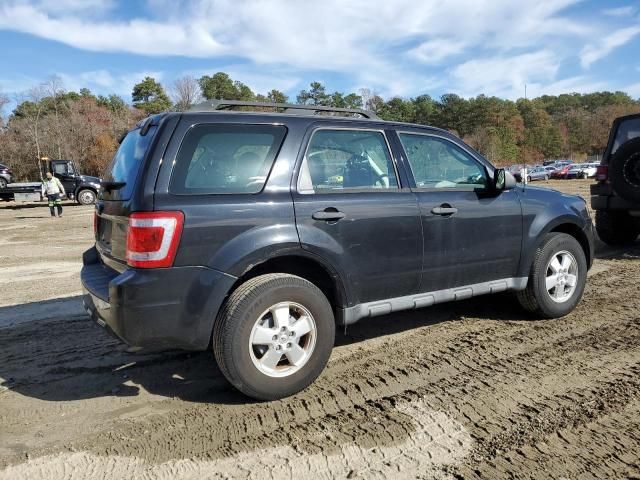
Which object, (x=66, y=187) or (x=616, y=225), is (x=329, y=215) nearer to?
(x=616, y=225)

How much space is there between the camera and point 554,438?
268cm

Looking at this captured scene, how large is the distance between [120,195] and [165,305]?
0.80 m

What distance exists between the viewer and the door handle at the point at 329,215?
3.35 metres

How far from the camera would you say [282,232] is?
10.5 ft

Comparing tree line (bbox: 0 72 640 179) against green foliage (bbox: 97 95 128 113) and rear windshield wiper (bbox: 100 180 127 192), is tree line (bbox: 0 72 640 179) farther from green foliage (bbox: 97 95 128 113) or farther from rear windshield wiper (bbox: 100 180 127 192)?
rear windshield wiper (bbox: 100 180 127 192)

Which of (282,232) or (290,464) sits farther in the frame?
(282,232)

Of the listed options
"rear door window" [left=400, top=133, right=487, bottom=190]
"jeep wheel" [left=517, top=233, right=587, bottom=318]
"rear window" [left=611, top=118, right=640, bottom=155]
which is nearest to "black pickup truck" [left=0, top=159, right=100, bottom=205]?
"rear window" [left=611, top=118, right=640, bottom=155]

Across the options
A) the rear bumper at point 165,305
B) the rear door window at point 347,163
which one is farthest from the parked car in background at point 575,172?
the rear bumper at point 165,305

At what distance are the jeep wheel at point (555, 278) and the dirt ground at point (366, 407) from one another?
0.53 feet

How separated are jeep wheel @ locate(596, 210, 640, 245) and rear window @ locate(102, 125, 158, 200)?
23.9 ft

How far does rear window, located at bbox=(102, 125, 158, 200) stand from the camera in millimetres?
3107

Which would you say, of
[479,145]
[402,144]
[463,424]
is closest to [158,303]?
[463,424]

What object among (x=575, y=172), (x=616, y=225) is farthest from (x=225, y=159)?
(x=575, y=172)

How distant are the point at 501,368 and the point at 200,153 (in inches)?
101
